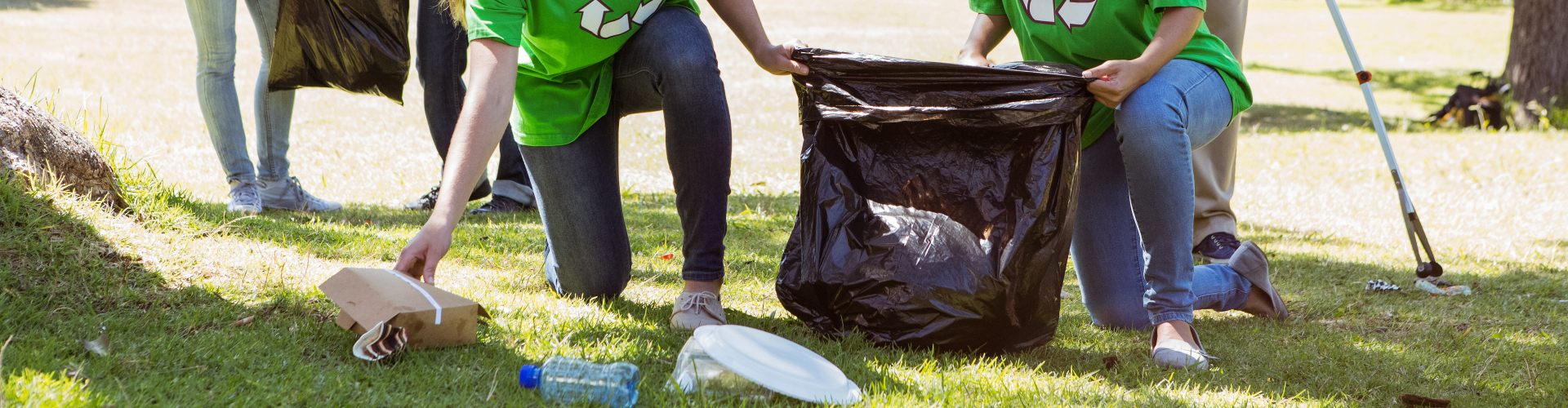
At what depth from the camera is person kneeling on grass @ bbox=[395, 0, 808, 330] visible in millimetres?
2387

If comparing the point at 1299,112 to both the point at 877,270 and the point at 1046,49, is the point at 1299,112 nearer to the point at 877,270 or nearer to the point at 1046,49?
the point at 1046,49

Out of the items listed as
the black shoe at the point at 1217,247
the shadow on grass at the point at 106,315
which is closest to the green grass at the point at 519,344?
the shadow on grass at the point at 106,315

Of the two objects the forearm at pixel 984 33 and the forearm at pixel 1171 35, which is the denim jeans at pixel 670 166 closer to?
the forearm at pixel 984 33

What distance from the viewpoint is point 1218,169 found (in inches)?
147

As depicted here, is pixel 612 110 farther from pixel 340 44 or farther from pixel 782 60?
pixel 340 44

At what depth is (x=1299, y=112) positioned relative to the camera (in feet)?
30.2

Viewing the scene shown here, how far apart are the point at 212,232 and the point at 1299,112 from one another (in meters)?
9.06

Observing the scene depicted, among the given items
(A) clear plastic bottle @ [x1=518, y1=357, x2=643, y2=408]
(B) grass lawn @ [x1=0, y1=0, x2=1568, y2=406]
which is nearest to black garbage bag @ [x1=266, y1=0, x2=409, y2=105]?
(B) grass lawn @ [x1=0, y1=0, x2=1568, y2=406]

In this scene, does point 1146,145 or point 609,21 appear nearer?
point 1146,145

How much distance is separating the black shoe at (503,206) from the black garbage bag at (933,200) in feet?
6.44

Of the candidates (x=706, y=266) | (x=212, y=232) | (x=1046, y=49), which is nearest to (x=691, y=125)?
(x=706, y=266)

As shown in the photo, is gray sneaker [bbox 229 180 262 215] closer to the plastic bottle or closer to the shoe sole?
the plastic bottle

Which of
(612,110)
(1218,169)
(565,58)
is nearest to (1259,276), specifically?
(1218,169)

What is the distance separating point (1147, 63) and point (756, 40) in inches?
35.7
